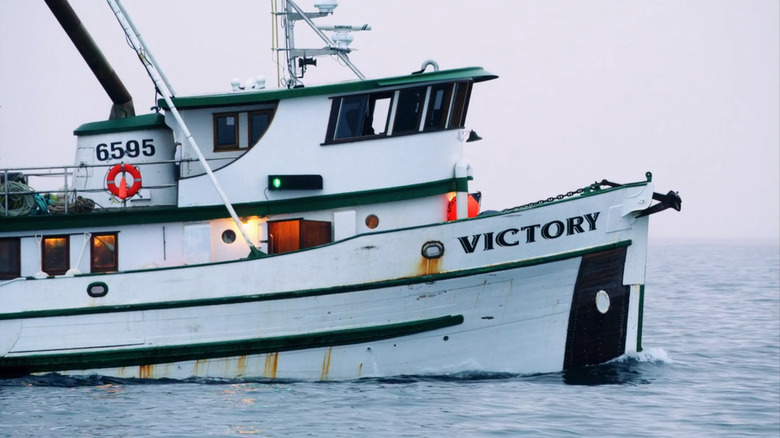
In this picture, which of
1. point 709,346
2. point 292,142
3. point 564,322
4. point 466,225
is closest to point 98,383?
point 292,142

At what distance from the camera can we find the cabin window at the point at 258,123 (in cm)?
1734

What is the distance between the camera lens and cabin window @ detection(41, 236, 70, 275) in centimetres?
1744

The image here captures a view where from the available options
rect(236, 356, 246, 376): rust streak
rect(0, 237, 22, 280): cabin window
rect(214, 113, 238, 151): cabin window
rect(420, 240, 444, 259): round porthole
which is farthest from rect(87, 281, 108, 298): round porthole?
rect(420, 240, 444, 259): round porthole

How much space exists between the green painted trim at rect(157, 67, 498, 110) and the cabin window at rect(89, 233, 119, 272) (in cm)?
229

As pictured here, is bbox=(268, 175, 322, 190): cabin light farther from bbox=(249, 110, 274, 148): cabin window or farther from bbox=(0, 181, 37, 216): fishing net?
bbox=(0, 181, 37, 216): fishing net

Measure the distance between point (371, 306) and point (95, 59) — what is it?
685 cm

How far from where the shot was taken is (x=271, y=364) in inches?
643

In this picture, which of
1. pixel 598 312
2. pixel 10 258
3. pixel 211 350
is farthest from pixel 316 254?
pixel 10 258

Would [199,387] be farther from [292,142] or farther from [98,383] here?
[292,142]

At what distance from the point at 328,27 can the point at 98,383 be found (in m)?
7.33

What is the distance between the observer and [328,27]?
19.4 metres

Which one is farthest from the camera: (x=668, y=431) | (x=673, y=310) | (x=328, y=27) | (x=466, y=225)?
(x=673, y=310)

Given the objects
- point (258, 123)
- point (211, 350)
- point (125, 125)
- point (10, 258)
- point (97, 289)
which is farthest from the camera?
point (125, 125)

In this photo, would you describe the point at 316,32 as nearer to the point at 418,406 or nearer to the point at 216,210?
the point at 216,210
